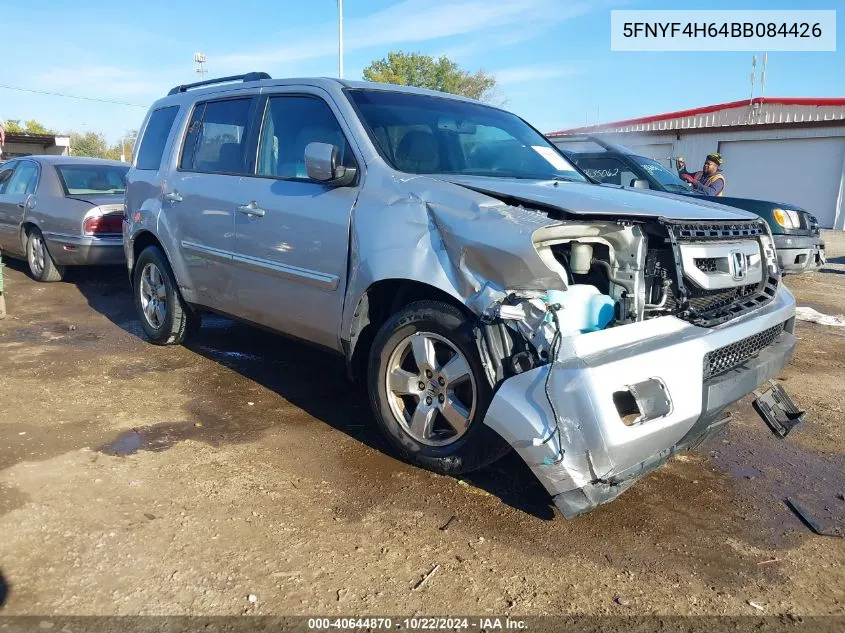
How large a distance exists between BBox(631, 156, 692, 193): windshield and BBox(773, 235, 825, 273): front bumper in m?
1.28

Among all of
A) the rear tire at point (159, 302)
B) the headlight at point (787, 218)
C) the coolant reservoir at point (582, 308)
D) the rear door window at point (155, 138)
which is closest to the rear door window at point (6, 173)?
the rear door window at point (155, 138)

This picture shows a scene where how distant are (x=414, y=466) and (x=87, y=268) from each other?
25.2 feet

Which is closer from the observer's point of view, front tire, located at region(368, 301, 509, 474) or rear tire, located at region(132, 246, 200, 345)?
front tire, located at region(368, 301, 509, 474)

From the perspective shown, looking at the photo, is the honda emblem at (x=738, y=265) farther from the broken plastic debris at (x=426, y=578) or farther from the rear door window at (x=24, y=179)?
the rear door window at (x=24, y=179)

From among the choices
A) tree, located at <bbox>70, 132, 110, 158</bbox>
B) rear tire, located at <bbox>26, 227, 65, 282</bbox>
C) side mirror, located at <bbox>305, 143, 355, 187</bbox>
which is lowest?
rear tire, located at <bbox>26, 227, 65, 282</bbox>

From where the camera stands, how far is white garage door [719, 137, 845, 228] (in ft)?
64.7

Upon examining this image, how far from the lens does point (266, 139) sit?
4363 mm

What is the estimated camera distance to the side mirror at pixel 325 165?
3527mm

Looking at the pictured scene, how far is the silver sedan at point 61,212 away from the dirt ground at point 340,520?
3623 millimetres

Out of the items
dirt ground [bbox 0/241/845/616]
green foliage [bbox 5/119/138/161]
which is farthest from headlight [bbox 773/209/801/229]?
green foliage [bbox 5/119/138/161]

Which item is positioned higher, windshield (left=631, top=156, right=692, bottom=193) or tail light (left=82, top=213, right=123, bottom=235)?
windshield (left=631, top=156, right=692, bottom=193)

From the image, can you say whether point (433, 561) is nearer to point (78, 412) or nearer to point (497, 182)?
point (497, 182)

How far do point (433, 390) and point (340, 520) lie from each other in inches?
28.7

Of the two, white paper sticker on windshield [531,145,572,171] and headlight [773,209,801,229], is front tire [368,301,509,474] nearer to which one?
white paper sticker on windshield [531,145,572,171]
